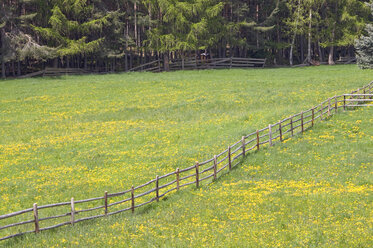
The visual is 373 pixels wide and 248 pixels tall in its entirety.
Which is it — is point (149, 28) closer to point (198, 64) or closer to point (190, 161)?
point (198, 64)

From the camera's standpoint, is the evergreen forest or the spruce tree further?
the evergreen forest

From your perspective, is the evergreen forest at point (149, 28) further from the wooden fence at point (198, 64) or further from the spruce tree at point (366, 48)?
the spruce tree at point (366, 48)

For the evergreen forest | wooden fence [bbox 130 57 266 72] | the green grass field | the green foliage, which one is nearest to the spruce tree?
the green foliage

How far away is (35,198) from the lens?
18.7 meters

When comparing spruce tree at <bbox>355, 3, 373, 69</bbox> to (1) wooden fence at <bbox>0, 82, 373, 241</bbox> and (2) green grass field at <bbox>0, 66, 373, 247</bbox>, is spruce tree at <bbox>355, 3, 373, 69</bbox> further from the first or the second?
(1) wooden fence at <bbox>0, 82, 373, 241</bbox>

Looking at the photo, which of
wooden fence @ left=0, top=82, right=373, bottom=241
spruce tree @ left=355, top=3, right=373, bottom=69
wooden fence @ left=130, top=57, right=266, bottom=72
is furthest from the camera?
wooden fence @ left=130, top=57, right=266, bottom=72

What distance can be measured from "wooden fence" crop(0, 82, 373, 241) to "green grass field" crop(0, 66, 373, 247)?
53 cm

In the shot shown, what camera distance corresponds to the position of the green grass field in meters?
13.2

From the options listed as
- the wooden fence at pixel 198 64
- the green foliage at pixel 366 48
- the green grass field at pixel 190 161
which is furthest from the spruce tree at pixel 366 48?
the wooden fence at pixel 198 64

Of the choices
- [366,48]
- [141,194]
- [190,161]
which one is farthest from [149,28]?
[141,194]

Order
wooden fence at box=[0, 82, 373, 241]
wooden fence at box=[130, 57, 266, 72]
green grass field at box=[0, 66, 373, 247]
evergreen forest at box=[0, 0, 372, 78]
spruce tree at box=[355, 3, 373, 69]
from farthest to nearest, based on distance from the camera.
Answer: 1. wooden fence at box=[130, 57, 266, 72]
2. evergreen forest at box=[0, 0, 372, 78]
3. spruce tree at box=[355, 3, 373, 69]
4. wooden fence at box=[0, 82, 373, 241]
5. green grass field at box=[0, 66, 373, 247]

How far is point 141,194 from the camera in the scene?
16.5m

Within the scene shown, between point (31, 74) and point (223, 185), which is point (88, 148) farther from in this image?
point (31, 74)

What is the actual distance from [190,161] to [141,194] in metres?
7.06
